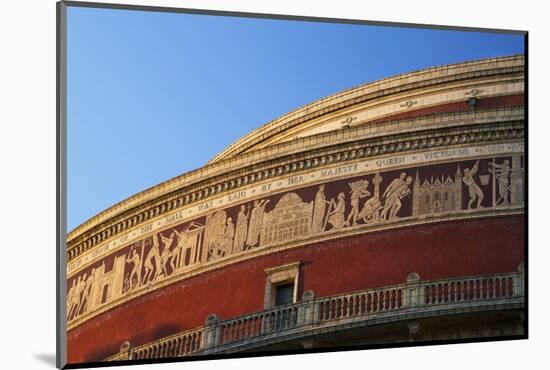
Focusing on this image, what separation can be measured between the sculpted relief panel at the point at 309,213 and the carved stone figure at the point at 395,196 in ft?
0.03

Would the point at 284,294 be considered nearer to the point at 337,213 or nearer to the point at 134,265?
the point at 337,213

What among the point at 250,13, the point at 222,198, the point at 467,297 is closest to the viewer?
the point at 250,13

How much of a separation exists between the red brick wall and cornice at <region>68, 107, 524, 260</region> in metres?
0.89

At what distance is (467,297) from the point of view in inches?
595

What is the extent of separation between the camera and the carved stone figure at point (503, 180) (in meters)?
15.4

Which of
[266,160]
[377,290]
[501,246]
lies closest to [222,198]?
[266,160]

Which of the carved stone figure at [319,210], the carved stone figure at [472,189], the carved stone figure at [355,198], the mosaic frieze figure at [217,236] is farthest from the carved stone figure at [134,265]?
the carved stone figure at [472,189]

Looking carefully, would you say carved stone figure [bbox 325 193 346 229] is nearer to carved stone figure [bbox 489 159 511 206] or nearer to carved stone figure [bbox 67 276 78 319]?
carved stone figure [bbox 489 159 511 206]

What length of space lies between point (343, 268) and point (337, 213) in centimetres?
57

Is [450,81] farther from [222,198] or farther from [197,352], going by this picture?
[197,352]

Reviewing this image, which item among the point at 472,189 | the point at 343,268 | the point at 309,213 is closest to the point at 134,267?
the point at 309,213

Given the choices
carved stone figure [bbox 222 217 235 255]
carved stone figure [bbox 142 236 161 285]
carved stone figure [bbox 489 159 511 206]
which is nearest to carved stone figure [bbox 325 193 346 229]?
carved stone figure [bbox 222 217 235 255]

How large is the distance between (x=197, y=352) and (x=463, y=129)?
3638 mm

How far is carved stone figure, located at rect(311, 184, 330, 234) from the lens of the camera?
616 inches
